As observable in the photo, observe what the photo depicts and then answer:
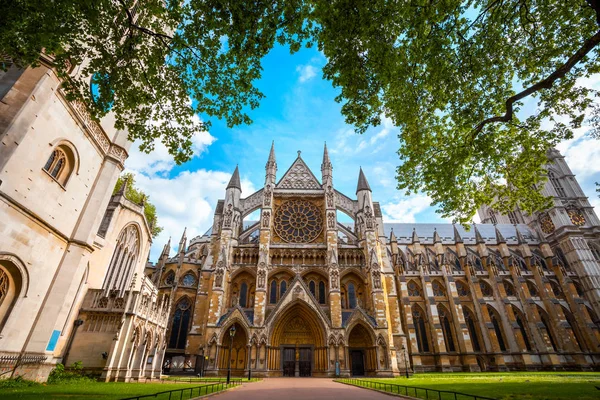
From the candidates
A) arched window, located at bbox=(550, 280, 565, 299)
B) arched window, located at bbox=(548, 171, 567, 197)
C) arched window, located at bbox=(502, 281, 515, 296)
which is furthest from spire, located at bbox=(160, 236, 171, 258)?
arched window, located at bbox=(548, 171, 567, 197)

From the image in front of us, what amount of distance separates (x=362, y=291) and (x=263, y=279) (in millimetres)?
9528

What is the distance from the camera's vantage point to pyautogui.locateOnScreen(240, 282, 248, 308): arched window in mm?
26078

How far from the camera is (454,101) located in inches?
457

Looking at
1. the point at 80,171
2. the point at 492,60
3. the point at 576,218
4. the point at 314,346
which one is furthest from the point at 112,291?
the point at 576,218

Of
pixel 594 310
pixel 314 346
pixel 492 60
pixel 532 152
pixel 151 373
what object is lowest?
pixel 151 373

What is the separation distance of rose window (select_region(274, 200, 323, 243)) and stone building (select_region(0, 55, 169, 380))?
14872mm

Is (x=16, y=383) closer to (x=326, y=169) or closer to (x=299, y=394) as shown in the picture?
(x=299, y=394)

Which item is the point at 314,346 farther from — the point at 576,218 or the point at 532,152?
the point at 576,218

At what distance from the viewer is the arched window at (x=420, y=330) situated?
32.5m

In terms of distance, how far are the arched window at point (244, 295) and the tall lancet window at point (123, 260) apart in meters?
10.0

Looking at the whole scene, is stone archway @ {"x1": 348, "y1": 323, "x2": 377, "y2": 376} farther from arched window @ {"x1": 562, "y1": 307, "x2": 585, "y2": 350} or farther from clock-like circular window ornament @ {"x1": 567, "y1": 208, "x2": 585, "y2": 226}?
clock-like circular window ornament @ {"x1": 567, "y1": 208, "x2": 585, "y2": 226}

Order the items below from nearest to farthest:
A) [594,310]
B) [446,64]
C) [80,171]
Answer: [446,64] → [80,171] → [594,310]

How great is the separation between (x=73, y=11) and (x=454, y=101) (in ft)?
43.1

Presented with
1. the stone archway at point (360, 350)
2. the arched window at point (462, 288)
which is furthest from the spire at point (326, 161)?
the arched window at point (462, 288)
